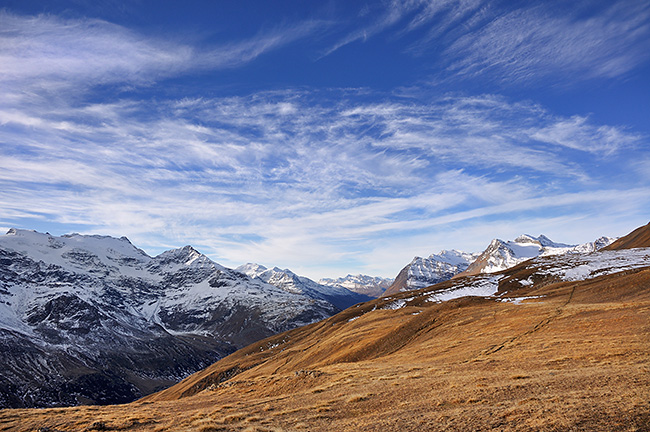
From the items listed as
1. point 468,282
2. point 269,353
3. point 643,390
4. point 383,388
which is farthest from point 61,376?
point 643,390

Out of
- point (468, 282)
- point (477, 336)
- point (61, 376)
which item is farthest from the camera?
point (61, 376)

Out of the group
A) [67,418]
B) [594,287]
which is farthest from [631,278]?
[67,418]

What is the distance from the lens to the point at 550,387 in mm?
19219

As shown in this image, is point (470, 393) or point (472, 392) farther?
point (472, 392)

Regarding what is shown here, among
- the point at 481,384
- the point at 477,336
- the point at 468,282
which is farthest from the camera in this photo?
the point at 468,282

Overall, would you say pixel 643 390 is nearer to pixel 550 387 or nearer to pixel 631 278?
pixel 550 387

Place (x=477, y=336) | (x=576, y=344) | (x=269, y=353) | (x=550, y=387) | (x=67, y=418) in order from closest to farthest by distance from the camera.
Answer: (x=550, y=387) → (x=67, y=418) → (x=576, y=344) → (x=477, y=336) → (x=269, y=353)

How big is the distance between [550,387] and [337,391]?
522 inches

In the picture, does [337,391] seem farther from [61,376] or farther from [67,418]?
[61,376]

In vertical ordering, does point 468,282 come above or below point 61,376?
above

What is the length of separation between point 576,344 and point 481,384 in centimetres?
1530

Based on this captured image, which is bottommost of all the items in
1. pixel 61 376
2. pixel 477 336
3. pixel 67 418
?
pixel 61 376

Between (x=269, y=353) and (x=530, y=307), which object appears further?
(x=269, y=353)

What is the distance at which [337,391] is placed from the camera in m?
25.8
